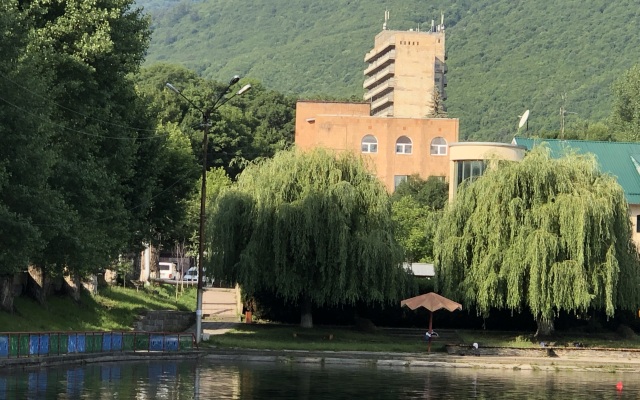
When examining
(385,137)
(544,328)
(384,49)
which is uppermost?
(384,49)

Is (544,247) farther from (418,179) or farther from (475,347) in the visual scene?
(418,179)

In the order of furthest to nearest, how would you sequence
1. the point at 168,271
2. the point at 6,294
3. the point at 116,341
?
the point at 168,271 < the point at 6,294 < the point at 116,341

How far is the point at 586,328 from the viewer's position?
201ft

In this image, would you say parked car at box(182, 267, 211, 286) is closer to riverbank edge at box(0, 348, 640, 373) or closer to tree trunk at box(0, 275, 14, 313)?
tree trunk at box(0, 275, 14, 313)

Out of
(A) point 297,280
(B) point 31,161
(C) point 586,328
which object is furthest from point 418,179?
(B) point 31,161

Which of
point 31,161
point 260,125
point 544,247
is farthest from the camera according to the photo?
point 260,125

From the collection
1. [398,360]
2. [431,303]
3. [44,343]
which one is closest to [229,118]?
[431,303]

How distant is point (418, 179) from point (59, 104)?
53.2 meters

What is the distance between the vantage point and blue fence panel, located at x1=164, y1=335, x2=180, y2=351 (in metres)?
46.7

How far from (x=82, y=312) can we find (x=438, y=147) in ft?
171

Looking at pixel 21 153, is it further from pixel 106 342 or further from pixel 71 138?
pixel 71 138

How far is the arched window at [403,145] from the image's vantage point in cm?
10200

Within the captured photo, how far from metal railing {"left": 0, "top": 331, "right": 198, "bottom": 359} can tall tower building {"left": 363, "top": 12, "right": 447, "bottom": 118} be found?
422ft

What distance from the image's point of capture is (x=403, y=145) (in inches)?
4018
